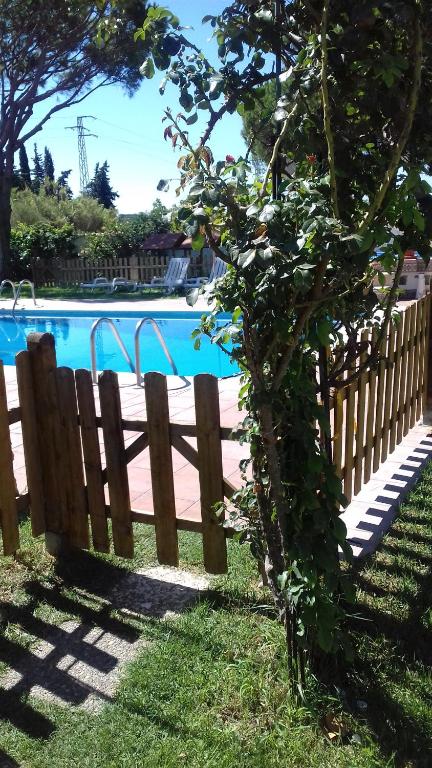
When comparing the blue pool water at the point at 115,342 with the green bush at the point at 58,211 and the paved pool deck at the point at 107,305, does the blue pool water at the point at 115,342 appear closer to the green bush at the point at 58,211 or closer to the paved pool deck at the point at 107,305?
the paved pool deck at the point at 107,305

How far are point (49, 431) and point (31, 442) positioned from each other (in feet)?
0.34

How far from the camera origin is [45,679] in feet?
7.95

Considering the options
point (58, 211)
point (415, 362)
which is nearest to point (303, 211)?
point (415, 362)

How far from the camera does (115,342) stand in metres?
14.2

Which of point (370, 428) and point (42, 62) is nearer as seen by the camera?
point (370, 428)

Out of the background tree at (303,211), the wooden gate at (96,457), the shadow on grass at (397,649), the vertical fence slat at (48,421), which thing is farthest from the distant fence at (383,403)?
the vertical fence slat at (48,421)

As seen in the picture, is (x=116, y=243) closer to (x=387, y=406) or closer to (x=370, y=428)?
(x=387, y=406)

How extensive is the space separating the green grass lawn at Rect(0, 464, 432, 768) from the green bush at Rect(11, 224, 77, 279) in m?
22.5

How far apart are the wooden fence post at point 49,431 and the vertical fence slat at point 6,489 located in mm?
201

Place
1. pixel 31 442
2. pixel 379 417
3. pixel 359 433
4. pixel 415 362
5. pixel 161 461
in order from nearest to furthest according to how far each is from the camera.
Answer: pixel 161 461 < pixel 31 442 < pixel 359 433 < pixel 379 417 < pixel 415 362

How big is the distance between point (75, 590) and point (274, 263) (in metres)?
2.04

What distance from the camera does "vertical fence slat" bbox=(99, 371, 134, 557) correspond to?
2.93 meters

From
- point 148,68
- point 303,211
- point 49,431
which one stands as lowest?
point 49,431

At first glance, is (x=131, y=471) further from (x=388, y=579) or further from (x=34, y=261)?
(x=34, y=261)
